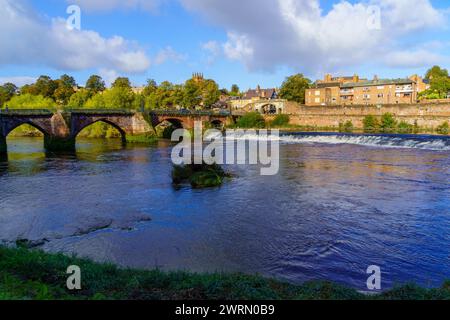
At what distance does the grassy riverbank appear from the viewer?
764 centimetres

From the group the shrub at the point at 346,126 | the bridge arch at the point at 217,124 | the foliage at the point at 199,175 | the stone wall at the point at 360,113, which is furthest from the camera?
the bridge arch at the point at 217,124

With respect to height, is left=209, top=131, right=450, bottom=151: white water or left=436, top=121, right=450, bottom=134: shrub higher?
left=436, top=121, right=450, bottom=134: shrub

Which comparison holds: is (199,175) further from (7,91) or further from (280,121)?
(7,91)

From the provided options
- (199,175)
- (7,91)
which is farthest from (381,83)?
(7,91)

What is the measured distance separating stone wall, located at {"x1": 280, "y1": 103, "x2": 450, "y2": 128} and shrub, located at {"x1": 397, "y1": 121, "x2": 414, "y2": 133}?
0.89m

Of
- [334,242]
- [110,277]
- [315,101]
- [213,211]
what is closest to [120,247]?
[110,277]

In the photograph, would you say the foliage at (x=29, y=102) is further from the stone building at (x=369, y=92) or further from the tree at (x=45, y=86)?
the stone building at (x=369, y=92)

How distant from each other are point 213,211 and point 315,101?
98537 millimetres

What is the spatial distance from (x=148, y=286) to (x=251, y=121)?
85.2m

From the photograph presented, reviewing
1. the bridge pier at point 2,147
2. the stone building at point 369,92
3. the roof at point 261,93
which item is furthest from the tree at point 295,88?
the bridge pier at point 2,147

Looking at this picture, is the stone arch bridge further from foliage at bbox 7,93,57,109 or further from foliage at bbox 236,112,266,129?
foliage at bbox 7,93,57,109

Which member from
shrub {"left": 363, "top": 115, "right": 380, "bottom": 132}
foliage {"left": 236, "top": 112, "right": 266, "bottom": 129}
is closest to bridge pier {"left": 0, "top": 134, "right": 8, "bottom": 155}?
foliage {"left": 236, "top": 112, "right": 266, "bottom": 129}

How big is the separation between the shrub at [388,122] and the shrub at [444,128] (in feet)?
27.4

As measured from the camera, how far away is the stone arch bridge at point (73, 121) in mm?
50562
